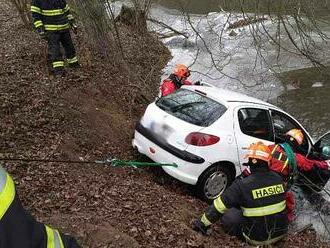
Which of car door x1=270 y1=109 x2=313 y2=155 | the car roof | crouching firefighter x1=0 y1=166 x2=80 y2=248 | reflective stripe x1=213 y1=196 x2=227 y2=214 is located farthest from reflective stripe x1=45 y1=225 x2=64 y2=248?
car door x1=270 y1=109 x2=313 y2=155

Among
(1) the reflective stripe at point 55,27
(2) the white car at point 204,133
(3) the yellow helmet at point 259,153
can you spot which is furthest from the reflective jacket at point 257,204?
(1) the reflective stripe at point 55,27

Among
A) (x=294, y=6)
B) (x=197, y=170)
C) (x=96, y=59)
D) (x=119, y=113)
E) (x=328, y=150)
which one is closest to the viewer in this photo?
(x=197, y=170)

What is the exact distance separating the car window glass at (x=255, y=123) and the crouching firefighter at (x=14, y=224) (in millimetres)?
6333

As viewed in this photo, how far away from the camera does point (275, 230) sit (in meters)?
6.60

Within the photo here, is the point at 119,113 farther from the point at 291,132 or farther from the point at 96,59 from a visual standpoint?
the point at 291,132

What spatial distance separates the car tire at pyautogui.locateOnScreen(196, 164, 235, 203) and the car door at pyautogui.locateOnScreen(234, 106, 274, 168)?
0.31 m

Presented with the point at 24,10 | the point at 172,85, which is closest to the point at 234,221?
the point at 172,85

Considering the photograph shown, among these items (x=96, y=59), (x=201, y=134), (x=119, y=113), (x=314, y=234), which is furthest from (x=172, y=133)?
(x=96, y=59)

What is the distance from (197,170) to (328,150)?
2.75 m

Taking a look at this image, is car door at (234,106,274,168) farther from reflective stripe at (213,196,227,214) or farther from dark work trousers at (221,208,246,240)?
reflective stripe at (213,196,227,214)

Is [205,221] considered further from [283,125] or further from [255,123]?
[283,125]

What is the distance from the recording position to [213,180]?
804cm

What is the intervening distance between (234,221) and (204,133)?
1.57 meters

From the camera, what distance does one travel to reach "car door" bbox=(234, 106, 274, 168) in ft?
26.8
